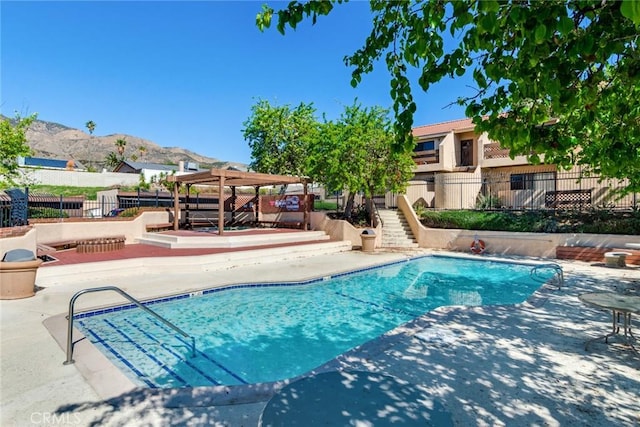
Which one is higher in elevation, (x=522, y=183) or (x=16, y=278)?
(x=522, y=183)

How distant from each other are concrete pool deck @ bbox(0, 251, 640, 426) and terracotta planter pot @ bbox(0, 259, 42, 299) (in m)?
0.29

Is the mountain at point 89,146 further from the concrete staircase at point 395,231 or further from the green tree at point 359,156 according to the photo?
the green tree at point 359,156

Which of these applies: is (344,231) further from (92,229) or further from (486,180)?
(92,229)

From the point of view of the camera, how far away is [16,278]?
727 cm

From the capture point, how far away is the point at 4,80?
46.7ft

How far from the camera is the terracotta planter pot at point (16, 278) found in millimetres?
7156

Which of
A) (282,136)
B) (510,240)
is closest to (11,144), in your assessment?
(282,136)

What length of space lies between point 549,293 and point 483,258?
20.9ft

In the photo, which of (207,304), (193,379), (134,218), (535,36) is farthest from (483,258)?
(134,218)

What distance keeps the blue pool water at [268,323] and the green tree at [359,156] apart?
22.4ft

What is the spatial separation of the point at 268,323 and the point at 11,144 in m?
15.8

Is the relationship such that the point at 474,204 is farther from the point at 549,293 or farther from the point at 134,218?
the point at 134,218

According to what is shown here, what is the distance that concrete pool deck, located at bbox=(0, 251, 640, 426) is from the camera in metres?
3.29

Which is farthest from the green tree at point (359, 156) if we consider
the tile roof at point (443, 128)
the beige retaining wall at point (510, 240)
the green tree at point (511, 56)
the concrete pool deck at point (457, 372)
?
the green tree at point (511, 56)
